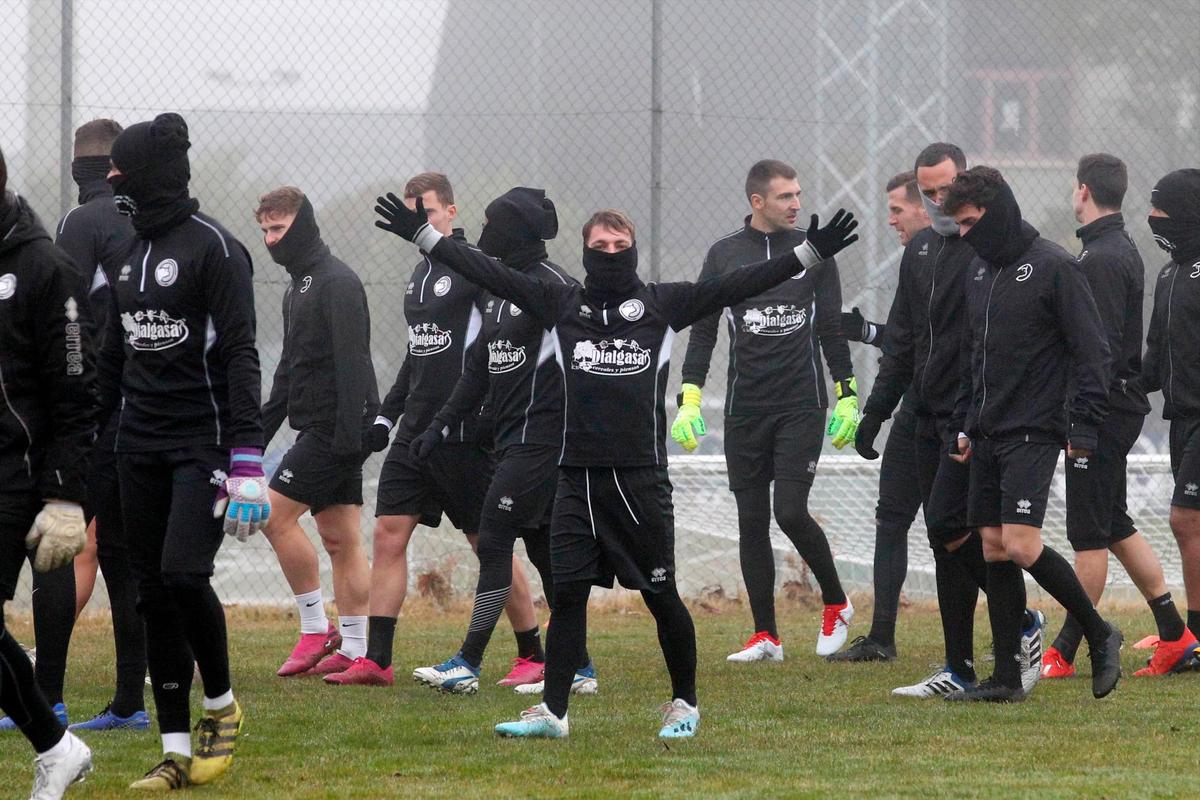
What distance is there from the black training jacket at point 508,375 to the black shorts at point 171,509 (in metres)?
1.96

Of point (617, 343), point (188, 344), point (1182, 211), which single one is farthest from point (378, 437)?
point (1182, 211)

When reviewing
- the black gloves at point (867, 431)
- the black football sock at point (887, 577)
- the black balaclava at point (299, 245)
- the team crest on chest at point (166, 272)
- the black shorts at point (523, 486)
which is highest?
the team crest on chest at point (166, 272)

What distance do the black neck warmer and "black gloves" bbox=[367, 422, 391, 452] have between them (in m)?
1.87

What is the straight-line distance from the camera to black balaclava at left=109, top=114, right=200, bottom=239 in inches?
204

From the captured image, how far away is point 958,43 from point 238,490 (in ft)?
27.6

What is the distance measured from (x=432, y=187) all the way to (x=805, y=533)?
2.48 metres

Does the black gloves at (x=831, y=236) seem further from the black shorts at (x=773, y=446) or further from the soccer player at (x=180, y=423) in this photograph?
the black shorts at (x=773, y=446)

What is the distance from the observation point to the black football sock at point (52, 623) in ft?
19.4

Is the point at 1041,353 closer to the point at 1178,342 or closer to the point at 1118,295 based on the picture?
the point at 1118,295

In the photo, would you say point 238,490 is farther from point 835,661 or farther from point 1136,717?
point 835,661

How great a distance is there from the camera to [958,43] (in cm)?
1207

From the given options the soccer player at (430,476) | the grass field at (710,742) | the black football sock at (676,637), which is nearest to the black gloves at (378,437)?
the soccer player at (430,476)

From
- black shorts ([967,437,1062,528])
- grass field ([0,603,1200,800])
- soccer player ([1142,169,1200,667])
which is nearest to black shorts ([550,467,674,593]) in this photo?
grass field ([0,603,1200,800])

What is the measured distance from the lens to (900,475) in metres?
8.05
